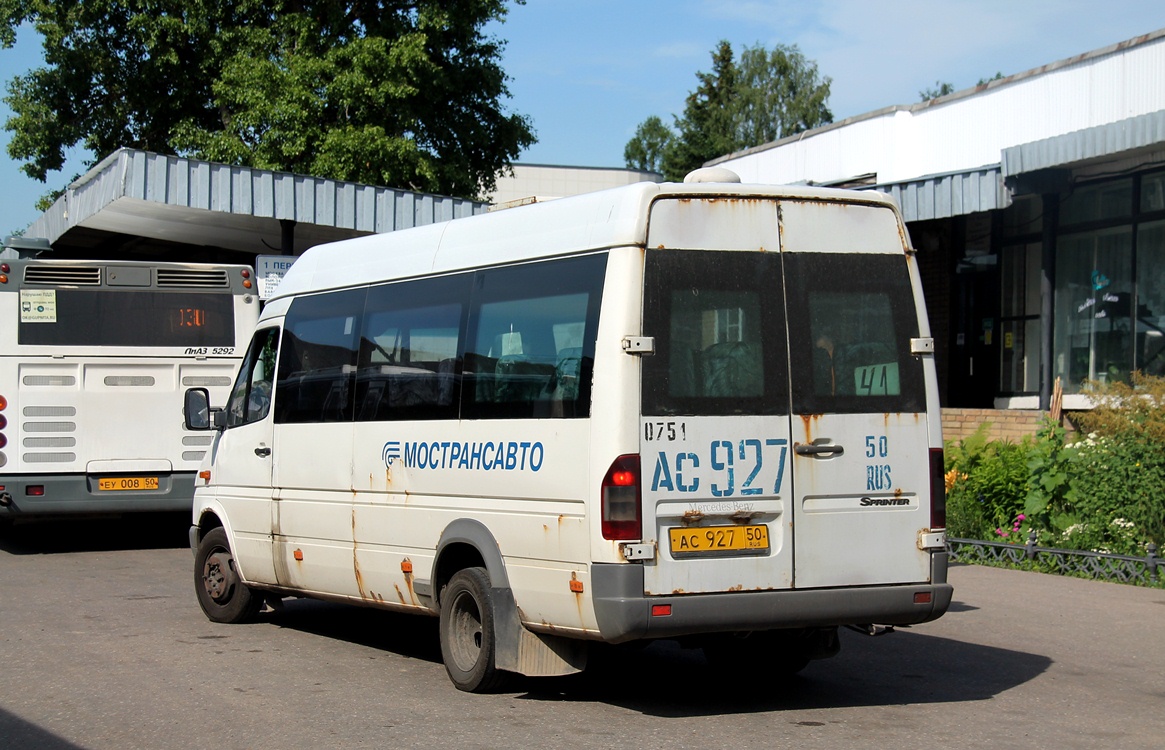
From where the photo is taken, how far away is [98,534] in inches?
714

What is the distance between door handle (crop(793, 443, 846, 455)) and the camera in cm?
703

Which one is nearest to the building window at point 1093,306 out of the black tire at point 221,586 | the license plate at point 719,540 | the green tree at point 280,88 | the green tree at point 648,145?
the black tire at point 221,586

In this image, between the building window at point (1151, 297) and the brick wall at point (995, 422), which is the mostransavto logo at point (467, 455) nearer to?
the brick wall at point (995, 422)

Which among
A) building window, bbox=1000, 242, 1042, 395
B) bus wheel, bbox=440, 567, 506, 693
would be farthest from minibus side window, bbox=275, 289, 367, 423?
building window, bbox=1000, 242, 1042, 395

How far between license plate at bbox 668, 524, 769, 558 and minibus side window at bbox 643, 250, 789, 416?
0.58m

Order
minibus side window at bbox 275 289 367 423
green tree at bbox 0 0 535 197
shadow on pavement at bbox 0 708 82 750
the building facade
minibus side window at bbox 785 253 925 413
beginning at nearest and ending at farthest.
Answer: shadow on pavement at bbox 0 708 82 750 → minibus side window at bbox 785 253 925 413 → minibus side window at bbox 275 289 367 423 → the building facade → green tree at bbox 0 0 535 197

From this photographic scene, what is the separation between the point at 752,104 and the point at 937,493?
6419cm

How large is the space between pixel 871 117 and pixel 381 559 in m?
16.6

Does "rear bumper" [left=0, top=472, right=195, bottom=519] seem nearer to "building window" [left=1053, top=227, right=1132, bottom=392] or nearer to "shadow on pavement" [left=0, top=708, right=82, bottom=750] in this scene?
"shadow on pavement" [left=0, top=708, right=82, bottom=750]

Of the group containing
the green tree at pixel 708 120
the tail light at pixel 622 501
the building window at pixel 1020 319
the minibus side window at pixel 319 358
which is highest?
the green tree at pixel 708 120

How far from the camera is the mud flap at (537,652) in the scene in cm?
725

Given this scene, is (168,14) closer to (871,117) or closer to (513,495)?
(871,117)

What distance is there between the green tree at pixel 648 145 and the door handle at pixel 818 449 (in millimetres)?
80794

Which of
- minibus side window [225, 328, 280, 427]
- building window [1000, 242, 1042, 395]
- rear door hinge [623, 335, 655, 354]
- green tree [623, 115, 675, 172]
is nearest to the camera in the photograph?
rear door hinge [623, 335, 655, 354]
